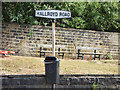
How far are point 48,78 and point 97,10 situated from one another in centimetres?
992

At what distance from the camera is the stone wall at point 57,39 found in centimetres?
1213

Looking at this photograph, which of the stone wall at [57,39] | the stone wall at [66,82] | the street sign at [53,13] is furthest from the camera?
the stone wall at [57,39]

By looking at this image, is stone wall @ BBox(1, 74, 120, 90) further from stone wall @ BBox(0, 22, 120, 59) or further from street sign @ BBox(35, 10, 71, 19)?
stone wall @ BBox(0, 22, 120, 59)

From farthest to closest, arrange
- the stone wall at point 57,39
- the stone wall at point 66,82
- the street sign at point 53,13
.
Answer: the stone wall at point 57,39 → the street sign at point 53,13 → the stone wall at point 66,82

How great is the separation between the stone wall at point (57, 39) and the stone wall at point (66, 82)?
583 centimetres

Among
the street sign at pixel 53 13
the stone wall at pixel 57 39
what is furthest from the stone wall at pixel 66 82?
the stone wall at pixel 57 39

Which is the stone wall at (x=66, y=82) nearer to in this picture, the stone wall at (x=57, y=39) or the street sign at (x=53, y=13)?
the street sign at (x=53, y=13)

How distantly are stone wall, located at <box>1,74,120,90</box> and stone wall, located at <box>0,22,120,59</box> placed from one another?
230 inches

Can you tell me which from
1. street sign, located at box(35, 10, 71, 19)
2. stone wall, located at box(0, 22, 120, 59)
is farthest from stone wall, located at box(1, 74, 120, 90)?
stone wall, located at box(0, 22, 120, 59)

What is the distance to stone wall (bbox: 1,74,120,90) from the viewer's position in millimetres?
6387

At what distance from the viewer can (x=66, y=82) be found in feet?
21.8

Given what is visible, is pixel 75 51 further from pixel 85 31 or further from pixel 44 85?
pixel 44 85

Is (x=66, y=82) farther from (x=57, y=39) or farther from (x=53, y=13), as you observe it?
(x=57, y=39)

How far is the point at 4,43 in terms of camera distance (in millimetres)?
11977
